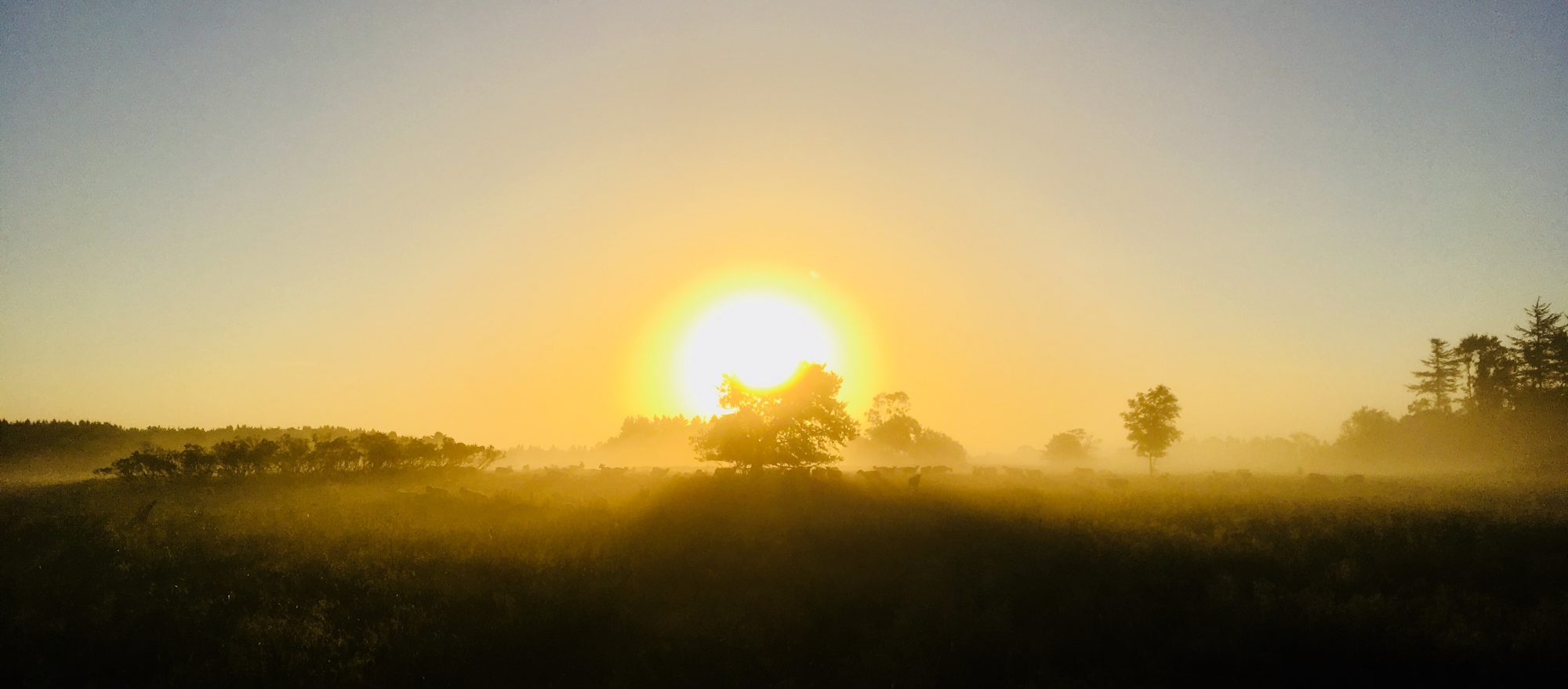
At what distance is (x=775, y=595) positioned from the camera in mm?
15820

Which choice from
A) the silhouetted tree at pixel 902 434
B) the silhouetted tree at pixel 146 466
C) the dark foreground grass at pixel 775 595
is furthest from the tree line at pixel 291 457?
the silhouetted tree at pixel 902 434

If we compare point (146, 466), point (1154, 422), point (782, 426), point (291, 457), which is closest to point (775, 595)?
point (782, 426)

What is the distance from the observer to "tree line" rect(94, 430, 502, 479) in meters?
25.5

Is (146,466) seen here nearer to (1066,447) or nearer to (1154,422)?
(1154,422)

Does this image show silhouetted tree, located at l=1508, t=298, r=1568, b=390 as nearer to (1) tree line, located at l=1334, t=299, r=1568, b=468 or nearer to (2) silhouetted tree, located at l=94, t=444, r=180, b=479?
(1) tree line, located at l=1334, t=299, r=1568, b=468

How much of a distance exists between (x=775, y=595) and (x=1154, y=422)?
5351cm

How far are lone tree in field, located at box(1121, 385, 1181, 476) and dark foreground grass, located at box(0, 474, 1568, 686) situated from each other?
33277 millimetres

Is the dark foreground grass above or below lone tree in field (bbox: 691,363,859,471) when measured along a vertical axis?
below

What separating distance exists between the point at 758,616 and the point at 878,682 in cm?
367

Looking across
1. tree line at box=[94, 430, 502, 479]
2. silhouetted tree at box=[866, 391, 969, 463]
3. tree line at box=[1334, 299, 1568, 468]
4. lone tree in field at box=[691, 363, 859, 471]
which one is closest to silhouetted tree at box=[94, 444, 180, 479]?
tree line at box=[94, 430, 502, 479]

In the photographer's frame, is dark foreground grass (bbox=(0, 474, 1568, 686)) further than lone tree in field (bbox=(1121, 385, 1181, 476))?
No

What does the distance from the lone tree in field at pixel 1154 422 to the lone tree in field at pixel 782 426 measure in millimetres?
36955

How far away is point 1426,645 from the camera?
12.8m

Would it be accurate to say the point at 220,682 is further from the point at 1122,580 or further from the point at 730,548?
the point at 1122,580
